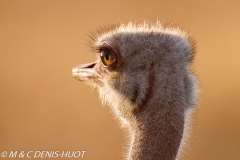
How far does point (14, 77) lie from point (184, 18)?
2.41m

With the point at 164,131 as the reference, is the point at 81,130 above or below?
below

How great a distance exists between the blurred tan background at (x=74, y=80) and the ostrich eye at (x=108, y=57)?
3.26m

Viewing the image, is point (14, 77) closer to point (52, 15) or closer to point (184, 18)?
point (52, 15)

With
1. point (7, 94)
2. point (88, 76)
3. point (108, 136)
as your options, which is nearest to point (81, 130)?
point (108, 136)

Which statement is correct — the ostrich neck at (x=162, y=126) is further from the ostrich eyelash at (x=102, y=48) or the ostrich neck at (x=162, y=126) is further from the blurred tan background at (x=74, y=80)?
the blurred tan background at (x=74, y=80)

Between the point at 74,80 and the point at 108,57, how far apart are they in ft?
15.3

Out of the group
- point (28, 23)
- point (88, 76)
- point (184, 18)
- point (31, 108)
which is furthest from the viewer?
point (28, 23)

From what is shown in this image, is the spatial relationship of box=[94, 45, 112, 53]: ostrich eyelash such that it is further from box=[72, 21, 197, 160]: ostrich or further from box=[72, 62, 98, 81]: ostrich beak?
box=[72, 62, 98, 81]: ostrich beak

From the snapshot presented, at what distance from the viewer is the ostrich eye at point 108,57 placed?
10.6 feet

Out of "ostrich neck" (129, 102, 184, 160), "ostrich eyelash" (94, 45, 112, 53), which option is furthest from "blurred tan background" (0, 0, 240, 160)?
"ostrich neck" (129, 102, 184, 160)

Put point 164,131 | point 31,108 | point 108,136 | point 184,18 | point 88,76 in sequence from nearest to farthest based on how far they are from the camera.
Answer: point 164,131 → point 88,76 → point 108,136 → point 31,108 → point 184,18

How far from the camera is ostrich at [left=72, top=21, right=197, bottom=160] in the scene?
3076 mm

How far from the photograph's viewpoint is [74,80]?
791 cm

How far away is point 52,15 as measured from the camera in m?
8.95
